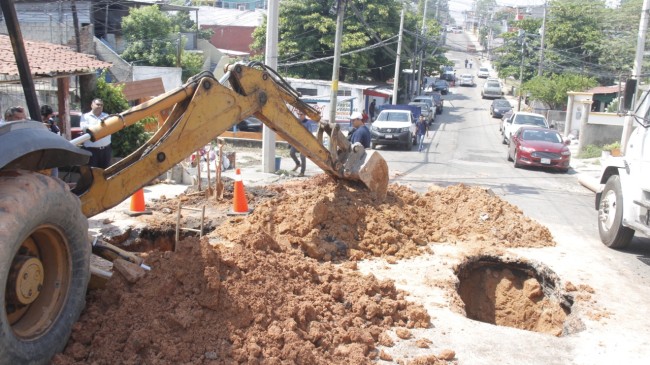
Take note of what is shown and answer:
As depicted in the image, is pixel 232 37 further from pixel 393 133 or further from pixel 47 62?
pixel 47 62

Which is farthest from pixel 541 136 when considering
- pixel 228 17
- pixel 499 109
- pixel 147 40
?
pixel 228 17

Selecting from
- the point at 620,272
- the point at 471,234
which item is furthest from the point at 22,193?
the point at 620,272

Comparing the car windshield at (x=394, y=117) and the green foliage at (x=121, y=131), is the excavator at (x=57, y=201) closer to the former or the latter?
the green foliage at (x=121, y=131)

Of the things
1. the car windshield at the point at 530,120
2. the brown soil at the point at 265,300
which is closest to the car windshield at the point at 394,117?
the car windshield at the point at 530,120

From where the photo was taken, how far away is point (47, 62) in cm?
1334

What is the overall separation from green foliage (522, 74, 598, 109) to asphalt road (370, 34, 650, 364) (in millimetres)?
14636

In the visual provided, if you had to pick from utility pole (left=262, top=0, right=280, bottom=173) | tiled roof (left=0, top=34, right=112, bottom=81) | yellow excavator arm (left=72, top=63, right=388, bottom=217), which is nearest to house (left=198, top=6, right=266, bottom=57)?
utility pole (left=262, top=0, right=280, bottom=173)

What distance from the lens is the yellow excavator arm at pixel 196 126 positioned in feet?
19.1

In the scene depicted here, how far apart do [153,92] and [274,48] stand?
1048 cm

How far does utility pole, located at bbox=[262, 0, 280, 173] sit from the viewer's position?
16.4 meters

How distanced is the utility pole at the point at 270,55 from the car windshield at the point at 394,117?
38.1 ft

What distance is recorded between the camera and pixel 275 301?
19.6ft

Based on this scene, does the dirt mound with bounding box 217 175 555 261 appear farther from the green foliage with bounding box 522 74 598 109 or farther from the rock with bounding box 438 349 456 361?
the green foliage with bounding box 522 74 598 109

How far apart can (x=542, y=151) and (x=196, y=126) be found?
16794mm
